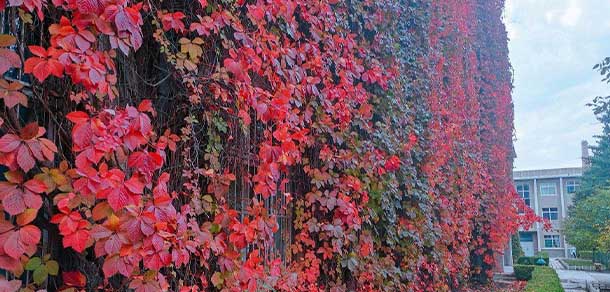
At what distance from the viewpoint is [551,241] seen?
125ft

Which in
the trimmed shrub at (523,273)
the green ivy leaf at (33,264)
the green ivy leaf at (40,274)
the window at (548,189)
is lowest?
the trimmed shrub at (523,273)

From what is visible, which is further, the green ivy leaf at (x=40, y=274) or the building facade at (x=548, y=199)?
the building facade at (x=548, y=199)

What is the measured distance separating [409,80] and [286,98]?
3046 millimetres

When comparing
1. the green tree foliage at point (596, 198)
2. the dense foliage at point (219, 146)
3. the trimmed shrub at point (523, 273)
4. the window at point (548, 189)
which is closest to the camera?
the dense foliage at point (219, 146)

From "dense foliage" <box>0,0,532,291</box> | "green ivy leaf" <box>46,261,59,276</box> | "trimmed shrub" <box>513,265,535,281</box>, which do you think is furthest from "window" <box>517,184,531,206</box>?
"green ivy leaf" <box>46,261,59,276</box>

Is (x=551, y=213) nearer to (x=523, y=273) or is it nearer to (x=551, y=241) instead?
(x=551, y=241)

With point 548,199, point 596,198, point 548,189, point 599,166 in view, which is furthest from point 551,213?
point 596,198

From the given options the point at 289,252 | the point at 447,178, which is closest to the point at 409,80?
the point at 447,178

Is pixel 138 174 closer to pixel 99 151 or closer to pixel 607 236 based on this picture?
pixel 99 151

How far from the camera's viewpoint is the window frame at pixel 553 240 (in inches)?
Answer: 1487

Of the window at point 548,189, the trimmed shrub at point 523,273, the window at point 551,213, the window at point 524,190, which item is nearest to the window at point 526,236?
the window at point 551,213

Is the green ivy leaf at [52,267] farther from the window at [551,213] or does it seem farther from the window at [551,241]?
the window at [551,241]

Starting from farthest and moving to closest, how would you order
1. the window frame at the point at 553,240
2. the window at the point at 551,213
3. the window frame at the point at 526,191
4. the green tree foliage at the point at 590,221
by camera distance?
the window frame at the point at 526,191, the window at the point at 551,213, the window frame at the point at 553,240, the green tree foliage at the point at 590,221

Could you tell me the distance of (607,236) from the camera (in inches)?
621
